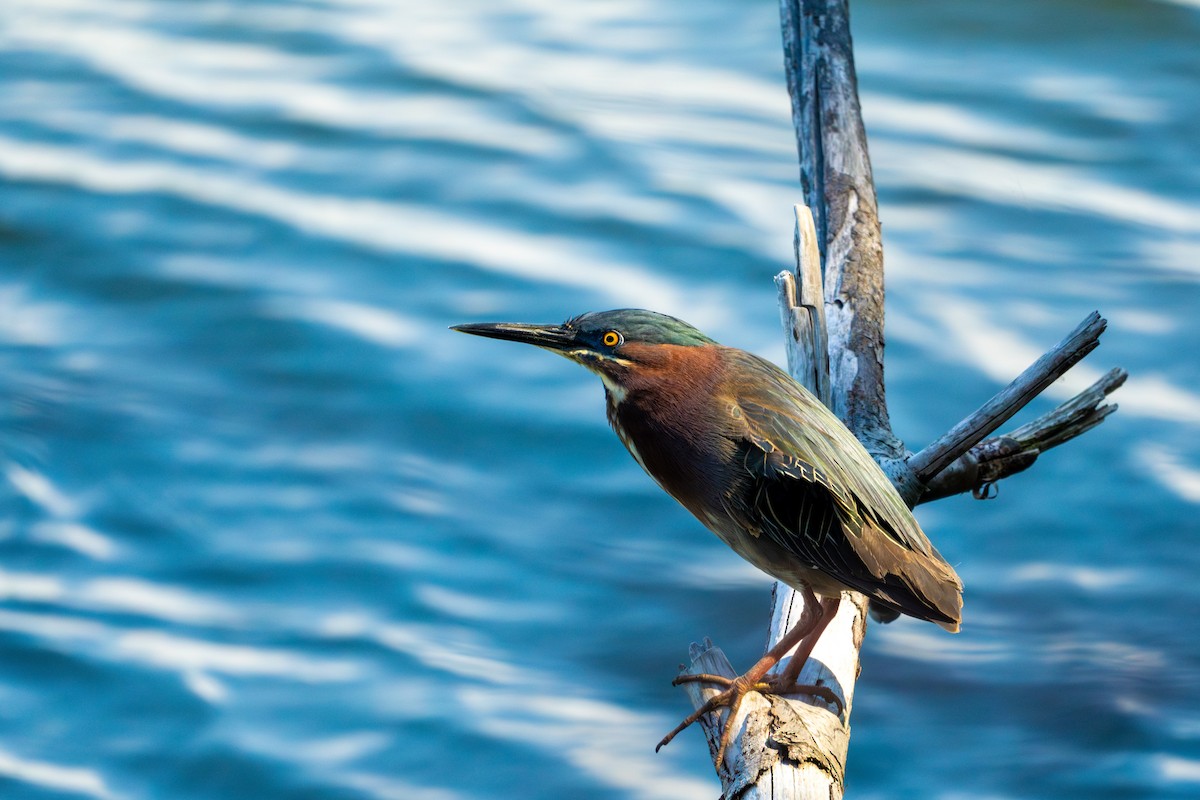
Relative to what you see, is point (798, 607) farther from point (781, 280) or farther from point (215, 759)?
point (215, 759)

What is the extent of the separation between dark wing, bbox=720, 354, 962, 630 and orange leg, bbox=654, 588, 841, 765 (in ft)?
0.58

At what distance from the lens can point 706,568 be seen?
21.3ft

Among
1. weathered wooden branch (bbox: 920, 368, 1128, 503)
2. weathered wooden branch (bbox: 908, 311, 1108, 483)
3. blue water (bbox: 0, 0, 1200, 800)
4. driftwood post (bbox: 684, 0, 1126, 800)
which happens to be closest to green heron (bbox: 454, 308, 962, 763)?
driftwood post (bbox: 684, 0, 1126, 800)

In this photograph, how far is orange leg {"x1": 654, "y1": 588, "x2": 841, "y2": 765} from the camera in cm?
303

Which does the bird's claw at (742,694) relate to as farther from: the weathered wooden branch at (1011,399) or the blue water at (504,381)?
the blue water at (504,381)

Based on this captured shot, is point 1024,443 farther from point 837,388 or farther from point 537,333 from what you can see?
point 537,333

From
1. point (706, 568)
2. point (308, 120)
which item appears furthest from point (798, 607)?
point (308, 120)

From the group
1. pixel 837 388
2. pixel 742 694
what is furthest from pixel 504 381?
pixel 742 694

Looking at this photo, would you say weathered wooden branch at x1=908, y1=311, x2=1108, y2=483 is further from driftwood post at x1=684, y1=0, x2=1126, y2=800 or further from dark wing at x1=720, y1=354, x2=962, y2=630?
dark wing at x1=720, y1=354, x2=962, y2=630

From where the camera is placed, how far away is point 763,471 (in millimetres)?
2930

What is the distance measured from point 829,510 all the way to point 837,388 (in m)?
0.79

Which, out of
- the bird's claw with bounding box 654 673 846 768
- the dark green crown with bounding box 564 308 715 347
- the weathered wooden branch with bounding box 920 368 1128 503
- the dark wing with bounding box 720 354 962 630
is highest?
the weathered wooden branch with bounding box 920 368 1128 503

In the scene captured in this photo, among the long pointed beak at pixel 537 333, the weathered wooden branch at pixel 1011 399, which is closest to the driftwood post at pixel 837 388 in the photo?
the weathered wooden branch at pixel 1011 399

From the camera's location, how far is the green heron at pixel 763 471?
2926 millimetres
